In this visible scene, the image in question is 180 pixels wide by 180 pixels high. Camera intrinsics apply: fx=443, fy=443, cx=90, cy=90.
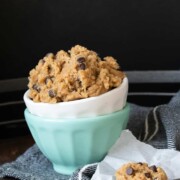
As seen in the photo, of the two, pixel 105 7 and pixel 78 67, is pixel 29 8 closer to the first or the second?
pixel 105 7

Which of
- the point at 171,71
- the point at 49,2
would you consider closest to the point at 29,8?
the point at 49,2

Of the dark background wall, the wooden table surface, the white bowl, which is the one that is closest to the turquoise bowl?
the white bowl

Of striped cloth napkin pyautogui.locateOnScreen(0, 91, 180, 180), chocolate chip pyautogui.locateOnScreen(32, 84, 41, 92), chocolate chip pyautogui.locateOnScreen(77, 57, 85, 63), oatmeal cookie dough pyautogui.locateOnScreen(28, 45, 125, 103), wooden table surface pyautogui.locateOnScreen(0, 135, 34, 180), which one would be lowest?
wooden table surface pyautogui.locateOnScreen(0, 135, 34, 180)

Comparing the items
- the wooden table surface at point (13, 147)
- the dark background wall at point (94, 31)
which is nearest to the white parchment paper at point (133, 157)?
the wooden table surface at point (13, 147)

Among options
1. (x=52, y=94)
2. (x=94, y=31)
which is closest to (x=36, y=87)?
(x=52, y=94)

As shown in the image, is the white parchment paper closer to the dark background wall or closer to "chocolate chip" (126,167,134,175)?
"chocolate chip" (126,167,134,175)

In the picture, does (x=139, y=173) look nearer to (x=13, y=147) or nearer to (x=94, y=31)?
(x=13, y=147)
